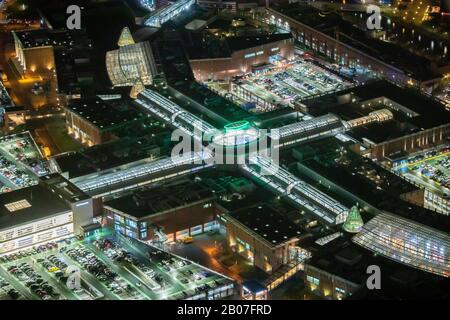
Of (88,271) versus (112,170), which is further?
(112,170)

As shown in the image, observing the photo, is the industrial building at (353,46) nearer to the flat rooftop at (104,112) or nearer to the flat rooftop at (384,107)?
the flat rooftop at (384,107)

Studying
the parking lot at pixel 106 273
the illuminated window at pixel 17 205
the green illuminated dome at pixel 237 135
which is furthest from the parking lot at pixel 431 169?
the illuminated window at pixel 17 205

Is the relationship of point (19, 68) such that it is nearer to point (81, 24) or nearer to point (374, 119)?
point (81, 24)

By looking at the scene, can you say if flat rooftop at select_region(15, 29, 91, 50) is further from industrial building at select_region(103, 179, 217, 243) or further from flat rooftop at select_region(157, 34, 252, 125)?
industrial building at select_region(103, 179, 217, 243)

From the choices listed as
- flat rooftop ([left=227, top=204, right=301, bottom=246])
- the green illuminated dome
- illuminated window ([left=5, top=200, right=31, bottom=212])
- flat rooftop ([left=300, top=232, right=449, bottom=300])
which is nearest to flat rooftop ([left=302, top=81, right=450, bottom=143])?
the green illuminated dome

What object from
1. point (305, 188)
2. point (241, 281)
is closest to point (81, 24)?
point (305, 188)

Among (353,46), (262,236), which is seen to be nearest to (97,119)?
(262,236)
